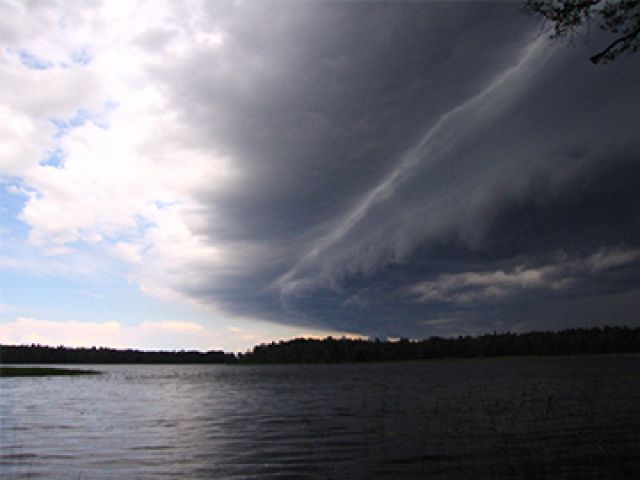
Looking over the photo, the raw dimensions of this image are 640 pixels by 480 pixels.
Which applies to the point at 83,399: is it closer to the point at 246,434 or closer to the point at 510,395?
the point at 246,434

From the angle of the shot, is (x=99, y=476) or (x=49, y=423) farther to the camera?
(x=49, y=423)

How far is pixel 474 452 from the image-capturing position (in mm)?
24625

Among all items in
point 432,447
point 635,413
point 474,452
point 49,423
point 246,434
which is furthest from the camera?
point 49,423

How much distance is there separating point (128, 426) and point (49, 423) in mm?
7205

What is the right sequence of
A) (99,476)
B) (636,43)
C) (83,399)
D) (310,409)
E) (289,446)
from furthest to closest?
(83,399) → (310,409) → (289,446) → (99,476) → (636,43)

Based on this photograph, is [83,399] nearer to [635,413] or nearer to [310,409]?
[310,409]

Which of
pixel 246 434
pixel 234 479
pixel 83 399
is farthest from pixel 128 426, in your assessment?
pixel 83 399

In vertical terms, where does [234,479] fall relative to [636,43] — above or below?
below

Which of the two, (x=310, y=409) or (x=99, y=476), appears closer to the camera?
(x=99, y=476)

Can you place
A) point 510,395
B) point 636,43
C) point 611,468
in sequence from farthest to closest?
point 510,395
point 611,468
point 636,43

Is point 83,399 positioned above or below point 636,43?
below

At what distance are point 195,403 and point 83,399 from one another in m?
16.0

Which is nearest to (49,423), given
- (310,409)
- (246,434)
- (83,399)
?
(246,434)

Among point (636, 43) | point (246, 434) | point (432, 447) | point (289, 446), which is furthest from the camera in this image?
point (246, 434)
